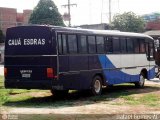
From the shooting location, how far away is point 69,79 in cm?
1734

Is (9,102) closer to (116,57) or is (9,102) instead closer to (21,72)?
(21,72)

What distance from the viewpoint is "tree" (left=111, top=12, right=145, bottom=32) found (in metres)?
85.4

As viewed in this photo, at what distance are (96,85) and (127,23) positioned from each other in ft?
221

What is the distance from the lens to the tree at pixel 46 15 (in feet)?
298

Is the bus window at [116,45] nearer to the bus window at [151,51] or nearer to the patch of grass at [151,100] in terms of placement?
the patch of grass at [151,100]

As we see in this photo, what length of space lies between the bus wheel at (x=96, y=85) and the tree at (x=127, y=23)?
66.1 metres

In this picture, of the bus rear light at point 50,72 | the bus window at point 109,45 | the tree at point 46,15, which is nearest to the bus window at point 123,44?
the bus window at point 109,45

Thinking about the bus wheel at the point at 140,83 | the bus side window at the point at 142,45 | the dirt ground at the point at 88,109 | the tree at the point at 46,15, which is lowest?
the bus wheel at the point at 140,83

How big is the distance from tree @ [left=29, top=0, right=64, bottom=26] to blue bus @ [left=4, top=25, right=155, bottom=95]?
70.8 m

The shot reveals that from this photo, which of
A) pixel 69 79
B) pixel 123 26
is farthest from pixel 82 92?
pixel 123 26

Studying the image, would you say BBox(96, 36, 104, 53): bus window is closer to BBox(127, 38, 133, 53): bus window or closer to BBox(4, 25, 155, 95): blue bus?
BBox(4, 25, 155, 95): blue bus

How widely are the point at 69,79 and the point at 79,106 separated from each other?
1.99 metres

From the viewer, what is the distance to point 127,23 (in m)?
85.7

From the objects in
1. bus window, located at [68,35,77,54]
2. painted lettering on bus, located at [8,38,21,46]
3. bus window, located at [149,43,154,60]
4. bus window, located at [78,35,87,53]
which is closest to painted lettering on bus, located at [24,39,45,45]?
painted lettering on bus, located at [8,38,21,46]
